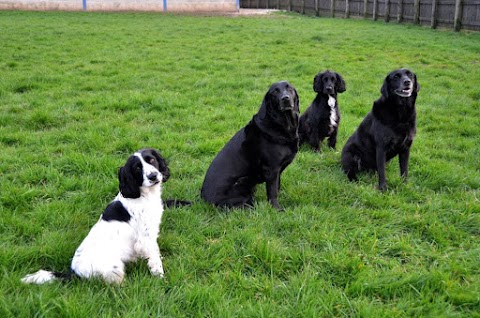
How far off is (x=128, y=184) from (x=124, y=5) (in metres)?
28.3

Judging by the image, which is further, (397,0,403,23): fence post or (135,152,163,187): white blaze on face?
(397,0,403,23): fence post

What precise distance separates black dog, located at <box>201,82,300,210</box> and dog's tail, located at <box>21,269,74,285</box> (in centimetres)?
159

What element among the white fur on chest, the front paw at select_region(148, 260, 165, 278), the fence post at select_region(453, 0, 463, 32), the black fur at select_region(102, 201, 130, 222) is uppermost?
the fence post at select_region(453, 0, 463, 32)

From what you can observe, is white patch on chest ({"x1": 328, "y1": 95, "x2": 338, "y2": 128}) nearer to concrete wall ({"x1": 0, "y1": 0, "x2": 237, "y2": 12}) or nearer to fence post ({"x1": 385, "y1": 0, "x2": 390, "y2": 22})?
fence post ({"x1": 385, "y1": 0, "x2": 390, "y2": 22})

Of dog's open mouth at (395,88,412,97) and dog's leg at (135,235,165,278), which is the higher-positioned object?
dog's open mouth at (395,88,412,97)

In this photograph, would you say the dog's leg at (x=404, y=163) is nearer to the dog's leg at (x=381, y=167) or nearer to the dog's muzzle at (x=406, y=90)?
the dog's leg at (x=381, y=167)

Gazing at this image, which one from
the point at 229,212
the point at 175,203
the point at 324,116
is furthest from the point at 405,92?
the point at 175,203

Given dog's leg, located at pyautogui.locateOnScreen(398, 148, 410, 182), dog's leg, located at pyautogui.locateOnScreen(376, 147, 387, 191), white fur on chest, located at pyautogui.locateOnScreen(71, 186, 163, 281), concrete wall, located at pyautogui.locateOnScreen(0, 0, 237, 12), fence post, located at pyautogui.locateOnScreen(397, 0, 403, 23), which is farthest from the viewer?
concrete wall, located at pyautogui.locateOnScreen(0, 0, 237, 12)

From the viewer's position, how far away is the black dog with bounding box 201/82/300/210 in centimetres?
415

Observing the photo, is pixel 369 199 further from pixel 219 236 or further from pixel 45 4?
pixel 45 4

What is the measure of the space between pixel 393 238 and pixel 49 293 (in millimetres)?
2626

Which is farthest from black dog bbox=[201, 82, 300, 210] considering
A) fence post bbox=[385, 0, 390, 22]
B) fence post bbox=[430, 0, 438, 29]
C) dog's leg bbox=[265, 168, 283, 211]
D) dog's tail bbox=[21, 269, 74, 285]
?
fence post bbox=[385, 0, 390, 22]

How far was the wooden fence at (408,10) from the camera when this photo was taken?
17.0m

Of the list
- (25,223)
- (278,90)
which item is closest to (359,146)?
(278,90)
